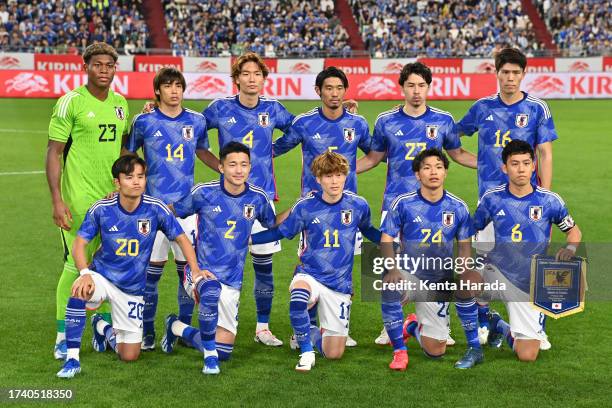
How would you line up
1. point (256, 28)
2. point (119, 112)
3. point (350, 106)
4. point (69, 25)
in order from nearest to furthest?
point (119, 112) → point (350, 106) → point (69, 25) → point (256, 28)

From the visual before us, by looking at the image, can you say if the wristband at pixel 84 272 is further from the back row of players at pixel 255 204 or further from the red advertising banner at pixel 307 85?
the red advertising banner at pixel 307 85

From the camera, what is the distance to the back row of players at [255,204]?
7.49m

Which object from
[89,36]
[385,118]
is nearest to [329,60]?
[89,36]

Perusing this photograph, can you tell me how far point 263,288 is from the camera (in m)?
8.49

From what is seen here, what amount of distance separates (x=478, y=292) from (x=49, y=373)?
3526 mm

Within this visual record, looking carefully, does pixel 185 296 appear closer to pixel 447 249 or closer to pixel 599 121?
pixel 447 249

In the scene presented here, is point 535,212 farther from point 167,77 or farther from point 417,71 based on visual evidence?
point 167,77

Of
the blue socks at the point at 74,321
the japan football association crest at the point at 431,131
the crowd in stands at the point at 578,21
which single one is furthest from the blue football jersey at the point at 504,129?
the crowd in stands at the point at 578,21

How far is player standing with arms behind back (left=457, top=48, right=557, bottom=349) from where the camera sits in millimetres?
8445

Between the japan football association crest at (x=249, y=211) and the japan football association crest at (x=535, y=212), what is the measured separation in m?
2.33

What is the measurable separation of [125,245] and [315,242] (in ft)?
5.12

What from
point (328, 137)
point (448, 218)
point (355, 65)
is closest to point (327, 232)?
A: point (448, 218)

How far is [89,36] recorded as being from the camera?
3591 cm

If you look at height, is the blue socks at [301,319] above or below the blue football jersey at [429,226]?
below
